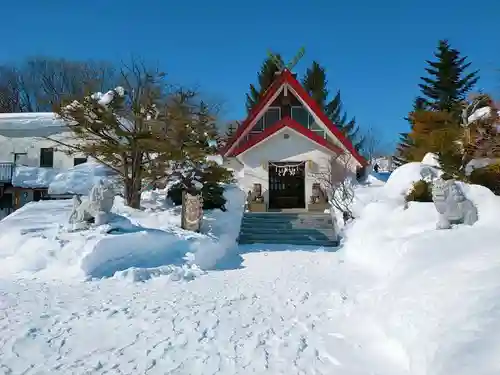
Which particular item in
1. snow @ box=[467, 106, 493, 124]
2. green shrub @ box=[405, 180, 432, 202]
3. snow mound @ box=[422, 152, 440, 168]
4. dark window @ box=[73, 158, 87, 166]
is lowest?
green shrub @ box=[405, 180, 432, 202]

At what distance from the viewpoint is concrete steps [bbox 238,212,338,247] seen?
36.9 ft

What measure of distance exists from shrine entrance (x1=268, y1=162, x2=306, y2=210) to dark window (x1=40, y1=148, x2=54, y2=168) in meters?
12.4

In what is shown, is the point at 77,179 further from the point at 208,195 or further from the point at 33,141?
the point at 208,195

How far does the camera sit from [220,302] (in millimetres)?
5625

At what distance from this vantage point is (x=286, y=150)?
1609 centimetres

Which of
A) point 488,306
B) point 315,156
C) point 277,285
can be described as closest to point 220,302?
point 277,285

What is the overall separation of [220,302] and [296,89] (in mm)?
13280

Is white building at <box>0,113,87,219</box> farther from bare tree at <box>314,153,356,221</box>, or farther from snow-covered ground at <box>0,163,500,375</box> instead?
bare tree at <box>314,153,356,221</box>

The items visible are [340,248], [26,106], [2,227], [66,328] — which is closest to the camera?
[66,328]

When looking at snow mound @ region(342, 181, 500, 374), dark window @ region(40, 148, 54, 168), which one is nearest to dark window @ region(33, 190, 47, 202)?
dark window @ region(40, 148, 54, 168)

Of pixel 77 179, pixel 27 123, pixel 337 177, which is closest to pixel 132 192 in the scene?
pixel 77 179

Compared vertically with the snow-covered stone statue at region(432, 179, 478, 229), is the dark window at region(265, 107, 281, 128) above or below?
above

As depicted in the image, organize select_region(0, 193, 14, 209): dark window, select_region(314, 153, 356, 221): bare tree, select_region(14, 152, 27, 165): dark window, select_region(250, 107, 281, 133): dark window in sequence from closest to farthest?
select_region(314, 153, 356, 221): bare tree
select_region(250, 107, 281, 133): dark window
select_region(0, 193, 14, 209): dark window
select_region(14, 152, 27, 165): dark window

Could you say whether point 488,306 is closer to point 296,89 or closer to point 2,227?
point 2,227
